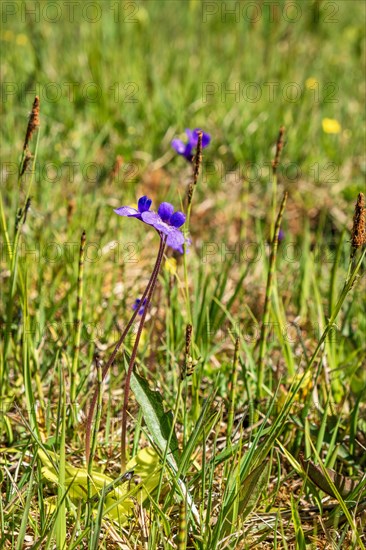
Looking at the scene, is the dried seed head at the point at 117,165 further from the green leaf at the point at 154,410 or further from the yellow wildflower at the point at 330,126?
the yellow wildflower at the point at 330,126

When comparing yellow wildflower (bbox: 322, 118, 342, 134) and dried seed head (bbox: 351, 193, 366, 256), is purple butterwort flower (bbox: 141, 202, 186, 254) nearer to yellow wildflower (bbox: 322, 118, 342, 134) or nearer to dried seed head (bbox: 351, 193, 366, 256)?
dried seed head (bbox: 351, 193, 366, 256)

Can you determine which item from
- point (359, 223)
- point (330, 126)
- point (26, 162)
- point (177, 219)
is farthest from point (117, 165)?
point (330, 126)

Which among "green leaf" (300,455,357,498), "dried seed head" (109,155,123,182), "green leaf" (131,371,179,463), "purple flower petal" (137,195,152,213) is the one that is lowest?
"green leaf" (300,455,357,498)

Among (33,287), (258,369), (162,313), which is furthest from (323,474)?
(33,287)

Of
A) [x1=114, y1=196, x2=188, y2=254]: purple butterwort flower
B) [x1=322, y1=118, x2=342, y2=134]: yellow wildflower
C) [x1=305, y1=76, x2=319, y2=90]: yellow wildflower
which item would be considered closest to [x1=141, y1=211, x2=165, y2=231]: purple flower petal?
[x1=114, y1=196, x2=188, y2=254]: purple butterwort flower

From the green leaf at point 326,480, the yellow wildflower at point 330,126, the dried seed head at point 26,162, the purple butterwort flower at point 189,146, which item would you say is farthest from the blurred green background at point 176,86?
the green leaf at point 326,480

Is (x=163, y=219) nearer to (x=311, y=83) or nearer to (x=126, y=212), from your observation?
(x=126, y=212)
